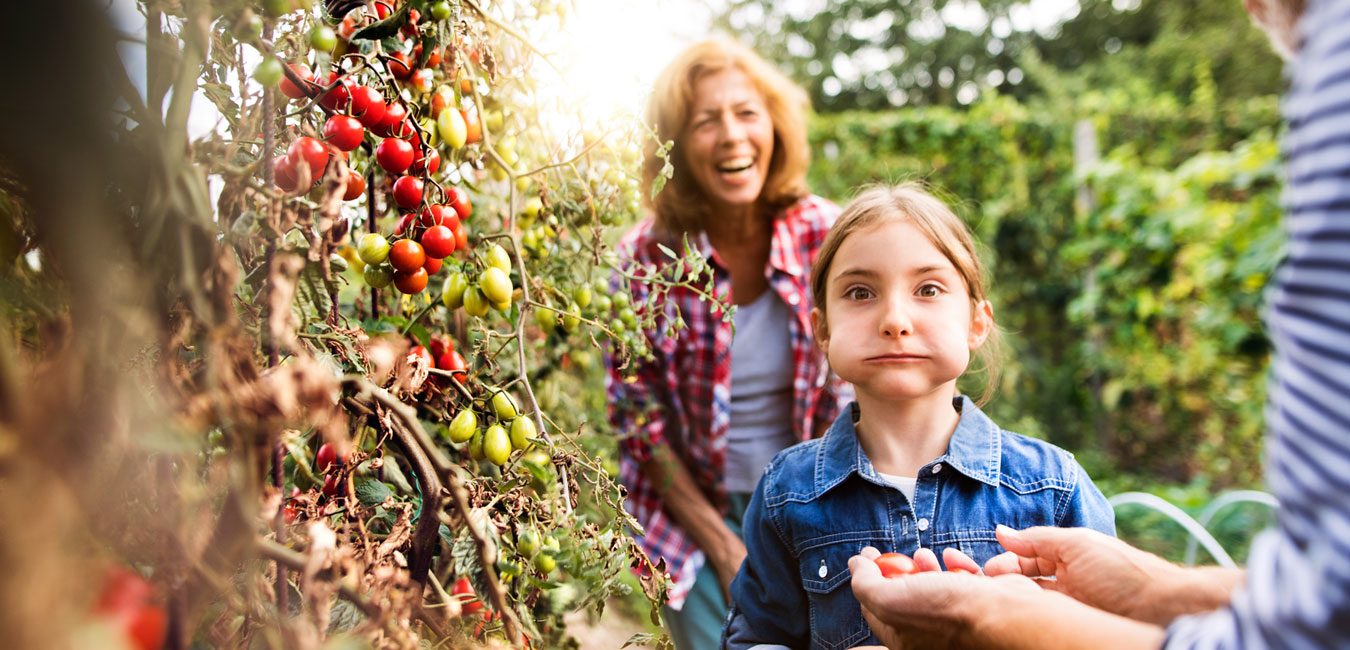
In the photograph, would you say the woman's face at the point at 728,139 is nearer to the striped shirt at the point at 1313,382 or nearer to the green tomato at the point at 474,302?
the green tomato at the point at 474,302

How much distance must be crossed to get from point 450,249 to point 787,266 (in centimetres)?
115

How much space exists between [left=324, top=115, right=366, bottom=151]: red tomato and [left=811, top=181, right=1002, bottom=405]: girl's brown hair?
72cm

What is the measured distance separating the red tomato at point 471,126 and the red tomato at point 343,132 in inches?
8.8

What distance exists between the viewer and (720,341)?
1874 mm

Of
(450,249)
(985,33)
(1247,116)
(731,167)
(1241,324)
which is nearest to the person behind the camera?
(450,249)

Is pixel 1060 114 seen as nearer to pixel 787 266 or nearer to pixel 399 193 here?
pixel 787 266

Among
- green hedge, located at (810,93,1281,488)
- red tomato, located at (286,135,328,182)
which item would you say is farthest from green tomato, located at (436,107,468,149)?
green hedge, located at (810,93,1281,488)

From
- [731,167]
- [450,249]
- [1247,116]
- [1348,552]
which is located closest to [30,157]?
[450,249]

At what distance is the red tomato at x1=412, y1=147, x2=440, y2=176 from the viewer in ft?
2.83

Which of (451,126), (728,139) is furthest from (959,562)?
(728,139)

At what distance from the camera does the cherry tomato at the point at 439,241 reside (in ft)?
2.90

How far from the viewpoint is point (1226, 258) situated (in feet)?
11.7

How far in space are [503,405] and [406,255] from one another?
0.20m

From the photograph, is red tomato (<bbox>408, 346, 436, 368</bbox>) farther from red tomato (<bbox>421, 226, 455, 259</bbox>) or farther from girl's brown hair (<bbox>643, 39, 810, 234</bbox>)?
girl's brown hair (<bbox>643, 39, 810, 234</bbox>)
